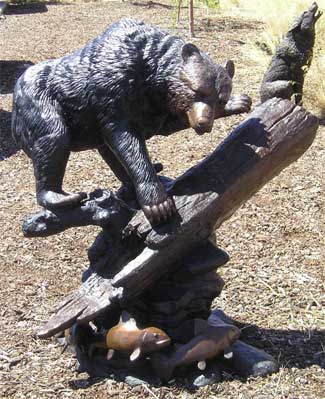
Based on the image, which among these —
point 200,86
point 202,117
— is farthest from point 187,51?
point 202,117

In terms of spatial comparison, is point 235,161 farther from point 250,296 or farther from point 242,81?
point 242,81

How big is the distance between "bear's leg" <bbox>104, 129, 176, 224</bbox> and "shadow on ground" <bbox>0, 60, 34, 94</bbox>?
5971 mm

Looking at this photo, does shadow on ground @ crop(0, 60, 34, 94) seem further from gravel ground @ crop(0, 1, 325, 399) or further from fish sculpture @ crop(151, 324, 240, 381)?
fish sculpture @ crop(151, 324, 240, 381)

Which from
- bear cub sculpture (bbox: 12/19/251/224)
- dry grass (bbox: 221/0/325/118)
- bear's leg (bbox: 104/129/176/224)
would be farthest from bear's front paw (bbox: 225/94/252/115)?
dry grass (bbox: 221/0/325/118)

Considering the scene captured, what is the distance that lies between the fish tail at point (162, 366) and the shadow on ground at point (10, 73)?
6.03m

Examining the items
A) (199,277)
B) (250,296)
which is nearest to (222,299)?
(250,296)

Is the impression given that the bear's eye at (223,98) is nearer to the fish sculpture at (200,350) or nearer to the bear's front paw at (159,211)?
the bear's front paw at (159,211)

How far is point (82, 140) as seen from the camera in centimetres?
310

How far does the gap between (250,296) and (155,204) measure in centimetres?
138

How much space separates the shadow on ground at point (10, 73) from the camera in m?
8.73

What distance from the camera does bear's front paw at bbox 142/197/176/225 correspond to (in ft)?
9.69

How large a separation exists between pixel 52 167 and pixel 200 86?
0.74 m

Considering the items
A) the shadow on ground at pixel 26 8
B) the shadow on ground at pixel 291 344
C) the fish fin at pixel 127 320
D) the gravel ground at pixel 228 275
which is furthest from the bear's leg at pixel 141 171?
the shadow on ground at pixel 26 8

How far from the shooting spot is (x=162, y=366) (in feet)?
10.4
